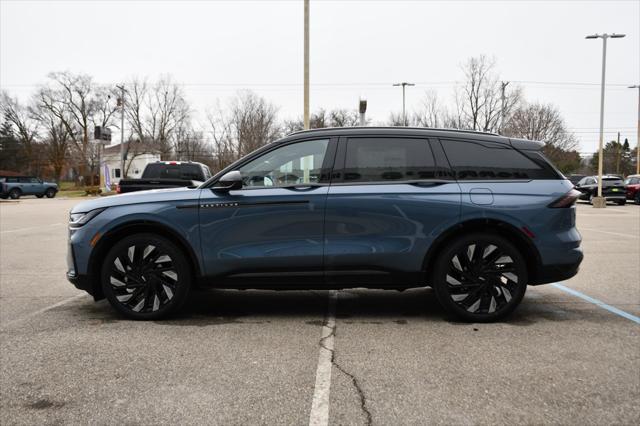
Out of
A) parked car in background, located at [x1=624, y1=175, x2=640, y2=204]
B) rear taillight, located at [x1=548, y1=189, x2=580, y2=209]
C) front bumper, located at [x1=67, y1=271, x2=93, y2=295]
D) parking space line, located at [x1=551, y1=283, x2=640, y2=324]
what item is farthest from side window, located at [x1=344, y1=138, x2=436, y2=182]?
parked car in background, located at [x1=624, y1=175, x2=640, y2=204]

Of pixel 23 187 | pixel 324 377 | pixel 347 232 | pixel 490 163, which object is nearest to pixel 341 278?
pixel 347 232

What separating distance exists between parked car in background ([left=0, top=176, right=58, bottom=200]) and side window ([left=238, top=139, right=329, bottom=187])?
38.5 m

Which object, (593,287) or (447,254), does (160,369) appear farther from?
(593,287)

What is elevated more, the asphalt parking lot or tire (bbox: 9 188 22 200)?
tire (bbox: 9 188 22 200)

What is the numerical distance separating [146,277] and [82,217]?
2.79 ft

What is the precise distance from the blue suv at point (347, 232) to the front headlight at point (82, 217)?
0.04 feet

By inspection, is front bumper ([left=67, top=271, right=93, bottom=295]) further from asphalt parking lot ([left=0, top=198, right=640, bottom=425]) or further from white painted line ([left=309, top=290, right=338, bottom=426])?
white painted line ([left=309, top=290, right=338, bottom=426])

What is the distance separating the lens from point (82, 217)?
4562mm

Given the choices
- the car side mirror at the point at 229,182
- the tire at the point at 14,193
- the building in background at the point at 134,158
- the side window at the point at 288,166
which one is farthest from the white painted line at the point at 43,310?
the building in background at the point at 134,158

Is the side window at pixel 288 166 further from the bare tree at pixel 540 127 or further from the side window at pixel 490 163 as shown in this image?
the bare tree at pixel 540 127

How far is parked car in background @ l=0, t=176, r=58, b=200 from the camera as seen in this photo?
36.3 metres

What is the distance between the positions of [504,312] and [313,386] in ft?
7.29

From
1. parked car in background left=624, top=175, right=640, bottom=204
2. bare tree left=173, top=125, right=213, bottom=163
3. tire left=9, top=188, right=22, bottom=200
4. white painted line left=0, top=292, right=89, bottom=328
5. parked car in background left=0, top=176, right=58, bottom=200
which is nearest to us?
white painted line left=0, top=292, right=89, bottom=328

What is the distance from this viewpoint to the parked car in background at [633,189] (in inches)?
1091
